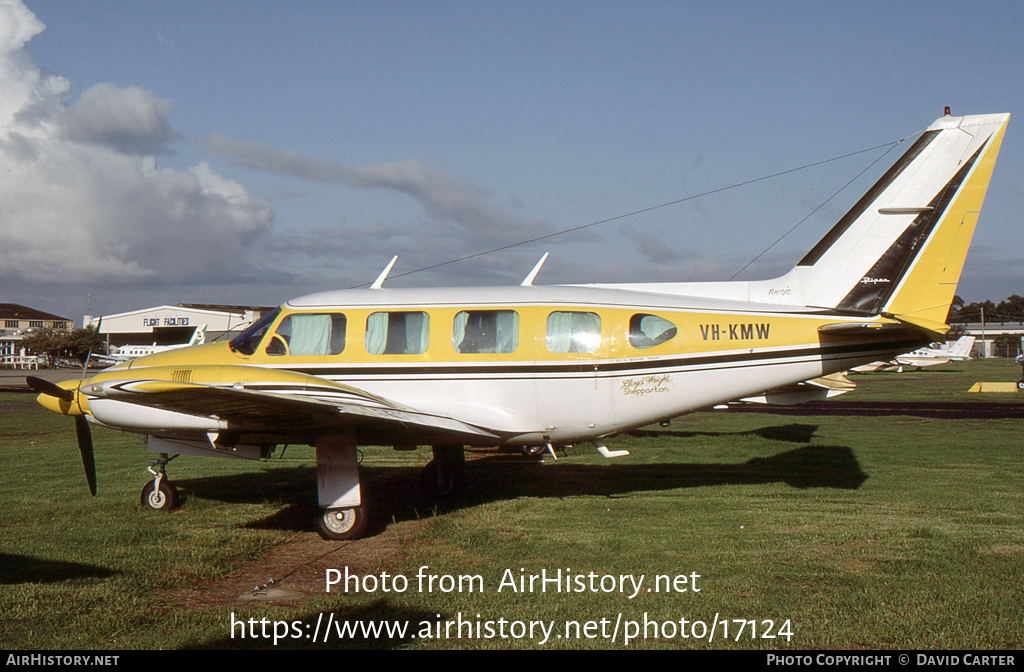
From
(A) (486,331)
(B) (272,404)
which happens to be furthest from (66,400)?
(A) (486,331)

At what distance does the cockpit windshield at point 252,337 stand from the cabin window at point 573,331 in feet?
12.6

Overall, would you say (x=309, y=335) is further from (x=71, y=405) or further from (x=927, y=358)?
(x=927, y=358)

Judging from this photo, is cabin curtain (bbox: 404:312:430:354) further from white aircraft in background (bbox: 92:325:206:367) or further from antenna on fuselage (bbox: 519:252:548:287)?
white aircraft in background (bbox: 92:325:206:367)

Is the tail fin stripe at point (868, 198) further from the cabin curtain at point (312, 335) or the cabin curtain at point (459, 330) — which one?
the cabin curtain at point (312, 335)

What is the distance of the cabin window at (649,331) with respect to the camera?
9.23 m

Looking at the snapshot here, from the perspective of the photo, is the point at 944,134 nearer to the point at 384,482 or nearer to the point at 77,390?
the point at 384,482

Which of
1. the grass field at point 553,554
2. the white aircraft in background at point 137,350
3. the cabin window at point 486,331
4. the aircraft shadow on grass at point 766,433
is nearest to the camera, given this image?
the grass field at point 553,554

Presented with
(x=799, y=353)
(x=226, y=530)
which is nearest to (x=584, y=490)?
(x=799, y=353)

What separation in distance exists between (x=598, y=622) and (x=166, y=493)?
691 centimetres

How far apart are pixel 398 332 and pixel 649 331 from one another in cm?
332

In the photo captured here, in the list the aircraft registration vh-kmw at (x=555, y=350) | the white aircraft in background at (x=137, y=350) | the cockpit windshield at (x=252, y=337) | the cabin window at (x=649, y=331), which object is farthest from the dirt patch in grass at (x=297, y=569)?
the white aircraft in background at (x=137, y=350)

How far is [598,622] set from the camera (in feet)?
18.4

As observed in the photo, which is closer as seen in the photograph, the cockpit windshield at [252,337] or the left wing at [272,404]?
the left wing at [272,404]

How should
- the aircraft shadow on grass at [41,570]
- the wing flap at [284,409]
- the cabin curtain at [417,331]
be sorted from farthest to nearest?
the cabin curtain at [417,331] < the wing flap at [284,409] < the aircraft shadow on grass at [41,570]
